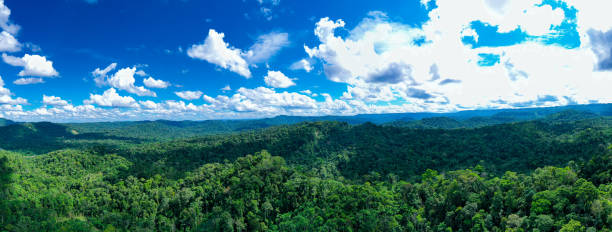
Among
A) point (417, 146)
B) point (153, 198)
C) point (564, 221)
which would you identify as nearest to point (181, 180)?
point (153, 198)

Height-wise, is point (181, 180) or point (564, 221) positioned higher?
point (564, 221)

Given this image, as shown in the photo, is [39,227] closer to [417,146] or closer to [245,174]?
[245,174]

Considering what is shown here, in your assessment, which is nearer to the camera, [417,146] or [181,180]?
[181,180]

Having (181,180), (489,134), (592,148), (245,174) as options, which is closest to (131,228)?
(181,180)

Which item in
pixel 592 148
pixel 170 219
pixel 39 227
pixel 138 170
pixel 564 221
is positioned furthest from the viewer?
pixel 138 170

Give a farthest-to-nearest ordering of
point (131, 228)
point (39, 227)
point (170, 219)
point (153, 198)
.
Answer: point (153, 198), point (170, 219), point (131, 228), point (39, 227)

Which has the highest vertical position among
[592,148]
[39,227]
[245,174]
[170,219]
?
[592,148]

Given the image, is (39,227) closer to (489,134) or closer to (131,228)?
(131,228)
